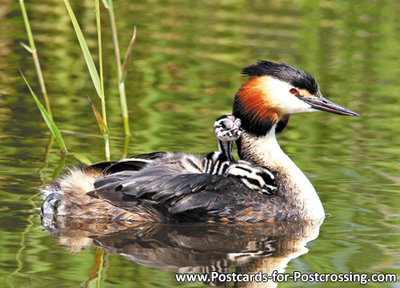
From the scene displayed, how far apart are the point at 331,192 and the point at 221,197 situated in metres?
1.44

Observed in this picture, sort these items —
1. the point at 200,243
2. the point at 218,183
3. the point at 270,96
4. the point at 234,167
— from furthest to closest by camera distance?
the point at 270,96, the point at 234,167, the point at 218,183, the point at 200,243

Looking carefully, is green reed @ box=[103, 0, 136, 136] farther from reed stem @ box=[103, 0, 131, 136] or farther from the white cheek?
the white cheek

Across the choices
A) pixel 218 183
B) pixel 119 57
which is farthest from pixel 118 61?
pixel 218 183

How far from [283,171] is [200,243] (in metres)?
1.25

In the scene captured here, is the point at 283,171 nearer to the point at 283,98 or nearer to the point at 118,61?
the point at 283,98

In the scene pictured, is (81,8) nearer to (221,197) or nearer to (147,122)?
(147,122)

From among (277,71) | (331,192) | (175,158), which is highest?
(277,71)

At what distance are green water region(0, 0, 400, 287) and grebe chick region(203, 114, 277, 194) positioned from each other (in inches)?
22.1

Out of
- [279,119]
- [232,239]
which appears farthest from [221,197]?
[279,119]

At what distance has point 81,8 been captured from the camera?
16.4m

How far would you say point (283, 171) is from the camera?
710 cm

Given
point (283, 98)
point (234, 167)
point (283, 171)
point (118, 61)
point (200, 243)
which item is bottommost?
point (200, 243)

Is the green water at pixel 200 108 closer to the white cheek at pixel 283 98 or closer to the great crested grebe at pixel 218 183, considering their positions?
the great crested grebe at pixel 218 183

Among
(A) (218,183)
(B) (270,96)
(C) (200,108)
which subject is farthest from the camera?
(C) (200,108)
